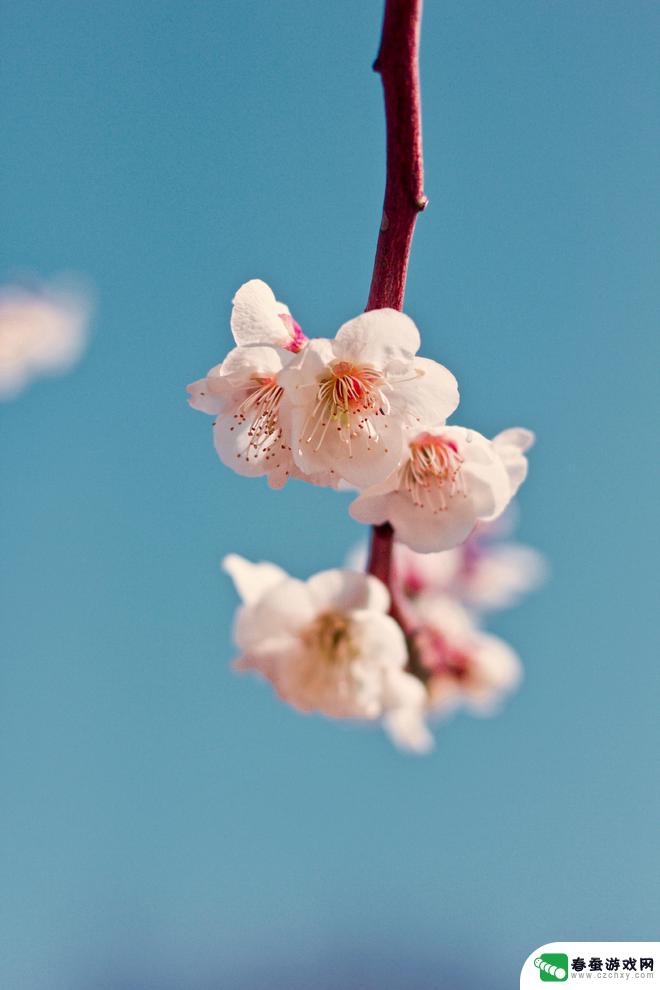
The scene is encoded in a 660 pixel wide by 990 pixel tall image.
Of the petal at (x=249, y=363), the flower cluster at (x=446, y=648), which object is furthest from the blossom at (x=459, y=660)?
the petal at (x=249, y=363)

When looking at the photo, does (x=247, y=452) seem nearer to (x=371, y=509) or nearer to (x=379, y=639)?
(x=371, y=509)

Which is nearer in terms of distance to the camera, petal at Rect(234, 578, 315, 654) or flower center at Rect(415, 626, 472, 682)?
petal at Rect(234, 578, 315, 654)

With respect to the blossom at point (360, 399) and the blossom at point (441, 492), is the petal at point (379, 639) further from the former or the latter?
the blossom at point (360, 399)

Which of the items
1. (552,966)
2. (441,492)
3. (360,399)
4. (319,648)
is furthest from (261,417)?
(552,966)

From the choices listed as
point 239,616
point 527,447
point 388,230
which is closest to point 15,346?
point 239,616

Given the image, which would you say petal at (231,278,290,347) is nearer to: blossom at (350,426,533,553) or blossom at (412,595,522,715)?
blossom at (350,426,533,553)

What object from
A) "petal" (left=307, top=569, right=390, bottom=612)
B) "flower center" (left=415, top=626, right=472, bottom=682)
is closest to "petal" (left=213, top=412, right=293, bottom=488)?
"petal" (left=307, top=569, right=390, bottom=612)
